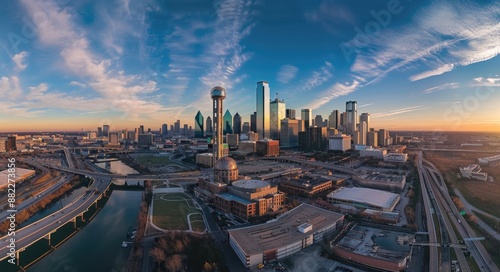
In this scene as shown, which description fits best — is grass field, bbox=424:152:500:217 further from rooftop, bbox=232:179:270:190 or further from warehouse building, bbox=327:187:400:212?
rooftop, bbox=232:179:270:190

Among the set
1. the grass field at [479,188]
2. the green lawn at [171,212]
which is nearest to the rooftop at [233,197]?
the green lawn at [171,212]

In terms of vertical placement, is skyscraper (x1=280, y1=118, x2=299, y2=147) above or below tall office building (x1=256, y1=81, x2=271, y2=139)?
below

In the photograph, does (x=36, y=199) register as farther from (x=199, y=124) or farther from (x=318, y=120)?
(x=199, y=124)

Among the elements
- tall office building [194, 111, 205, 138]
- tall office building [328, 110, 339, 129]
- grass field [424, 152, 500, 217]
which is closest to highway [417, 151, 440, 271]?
grass field [424, 152, 500, 217]

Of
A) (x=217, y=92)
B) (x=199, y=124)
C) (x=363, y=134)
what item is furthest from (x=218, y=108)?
(x=199, y=124)

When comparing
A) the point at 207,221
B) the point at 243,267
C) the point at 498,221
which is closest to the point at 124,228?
the point at 207,221

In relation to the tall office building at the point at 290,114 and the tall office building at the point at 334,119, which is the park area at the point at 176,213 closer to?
the tall office building at the point at 290,114
